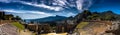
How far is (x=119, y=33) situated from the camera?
92.0ft

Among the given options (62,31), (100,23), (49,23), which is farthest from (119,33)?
(49,23)

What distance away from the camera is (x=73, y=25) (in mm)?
39312

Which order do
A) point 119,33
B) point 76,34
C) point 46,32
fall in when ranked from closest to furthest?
point 119,33, point 76,34, point 46,32

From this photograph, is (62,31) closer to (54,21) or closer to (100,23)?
(54,21)

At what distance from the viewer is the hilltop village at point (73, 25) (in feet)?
100

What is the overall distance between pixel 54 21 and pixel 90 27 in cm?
1060

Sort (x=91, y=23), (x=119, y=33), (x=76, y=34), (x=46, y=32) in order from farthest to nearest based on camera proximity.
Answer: (x=46, y=32), (x=91, y=23), (x=76, y=34), (x=119, y=33)

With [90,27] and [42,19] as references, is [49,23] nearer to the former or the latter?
[42,19]

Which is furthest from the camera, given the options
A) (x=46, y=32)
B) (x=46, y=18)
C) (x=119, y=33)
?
(x=46, y=18)

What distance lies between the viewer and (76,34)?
32625 mm

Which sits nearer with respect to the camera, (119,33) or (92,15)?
(119,33)

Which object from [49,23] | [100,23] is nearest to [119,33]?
[100,23]

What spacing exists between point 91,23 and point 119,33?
272 inches

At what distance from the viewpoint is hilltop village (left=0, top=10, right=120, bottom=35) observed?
1203 inches
